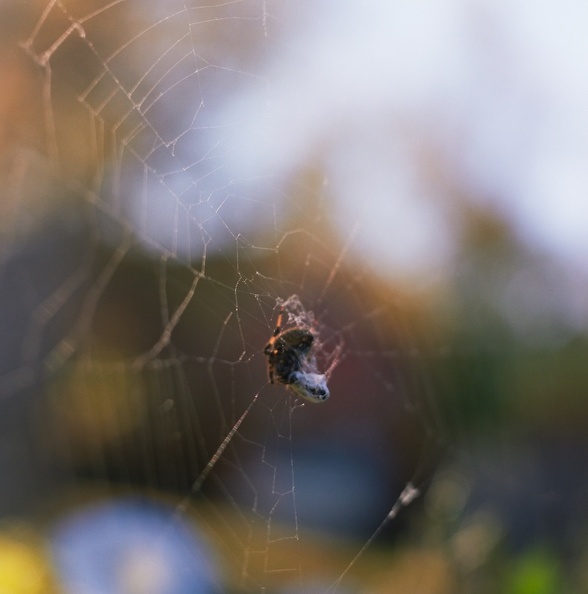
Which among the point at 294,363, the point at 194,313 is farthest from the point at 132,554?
the point at 294,363

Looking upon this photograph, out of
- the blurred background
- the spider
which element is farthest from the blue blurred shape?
the spider

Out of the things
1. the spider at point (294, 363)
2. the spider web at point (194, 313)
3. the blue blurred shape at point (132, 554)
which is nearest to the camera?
the spider at point (294, 363)

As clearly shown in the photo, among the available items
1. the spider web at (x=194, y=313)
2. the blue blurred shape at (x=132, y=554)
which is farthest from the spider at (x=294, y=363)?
the blue blurred shape at (x=132, y=554)

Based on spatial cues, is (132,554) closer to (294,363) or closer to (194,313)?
(194,313)

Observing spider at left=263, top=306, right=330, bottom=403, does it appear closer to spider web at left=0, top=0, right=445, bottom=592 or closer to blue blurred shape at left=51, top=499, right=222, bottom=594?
spider web at left=0, top=0, right=445, bottom=592

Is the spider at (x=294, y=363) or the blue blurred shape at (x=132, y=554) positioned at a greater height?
the spider at (x=294, y=363)

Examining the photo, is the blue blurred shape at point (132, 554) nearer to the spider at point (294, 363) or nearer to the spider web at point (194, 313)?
the spider web at point (194, 313)
